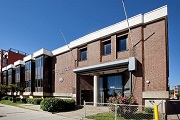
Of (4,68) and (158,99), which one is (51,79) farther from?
(4,68)

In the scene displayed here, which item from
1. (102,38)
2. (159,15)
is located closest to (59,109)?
(102,38)

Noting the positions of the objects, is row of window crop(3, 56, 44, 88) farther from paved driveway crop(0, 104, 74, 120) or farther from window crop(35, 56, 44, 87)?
paved driveway crop(0, 104, 74, 120)

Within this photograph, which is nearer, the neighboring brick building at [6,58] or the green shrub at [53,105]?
the green shrub at [53,105]

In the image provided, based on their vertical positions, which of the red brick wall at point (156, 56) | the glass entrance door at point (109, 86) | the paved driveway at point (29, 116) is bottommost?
the paved driveway at point (29, 116)

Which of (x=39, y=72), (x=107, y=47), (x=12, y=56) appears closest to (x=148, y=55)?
(x=107, y=47)

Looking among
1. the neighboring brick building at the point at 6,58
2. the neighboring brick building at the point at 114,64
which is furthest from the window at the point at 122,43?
the neighboring brick building at the point at 6,58

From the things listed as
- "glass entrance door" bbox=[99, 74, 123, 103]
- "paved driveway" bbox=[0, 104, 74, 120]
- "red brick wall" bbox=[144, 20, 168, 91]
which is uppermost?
"red brick wall" bbox=[144, 20, 168, 91]

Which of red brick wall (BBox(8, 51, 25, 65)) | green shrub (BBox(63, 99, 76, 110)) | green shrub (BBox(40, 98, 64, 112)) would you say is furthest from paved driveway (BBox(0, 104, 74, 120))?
red brick wall (BBox(8, 51, 25, 65))

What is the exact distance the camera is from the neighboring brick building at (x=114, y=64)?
50.6 feet

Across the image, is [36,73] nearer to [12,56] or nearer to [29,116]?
[29,116]

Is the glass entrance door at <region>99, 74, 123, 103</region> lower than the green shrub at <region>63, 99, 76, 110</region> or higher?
higher

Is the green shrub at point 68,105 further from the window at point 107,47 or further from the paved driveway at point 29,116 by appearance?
the window at point 107,47

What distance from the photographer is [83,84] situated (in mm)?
23750

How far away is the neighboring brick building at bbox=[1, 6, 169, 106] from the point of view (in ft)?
50.6
